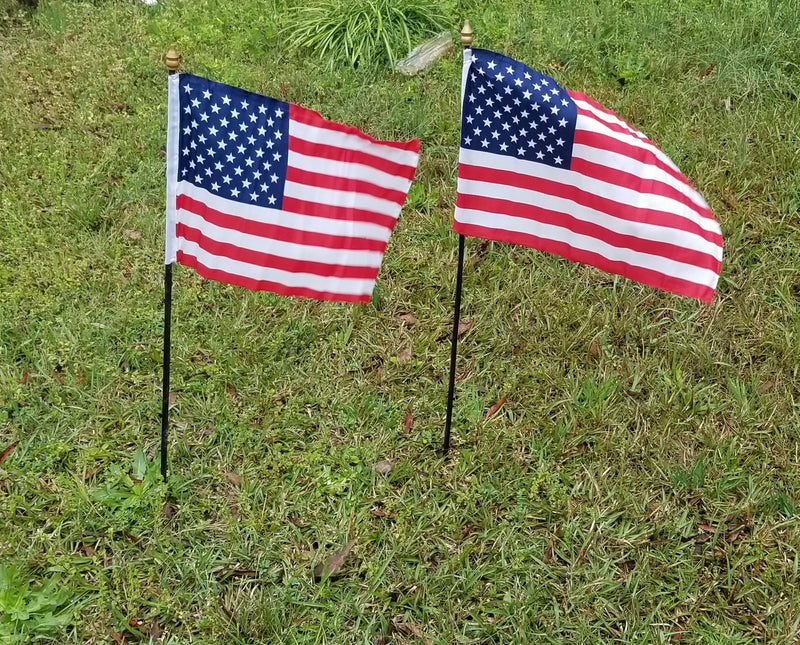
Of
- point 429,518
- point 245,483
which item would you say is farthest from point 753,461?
point 245,483

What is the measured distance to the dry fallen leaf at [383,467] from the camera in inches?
141

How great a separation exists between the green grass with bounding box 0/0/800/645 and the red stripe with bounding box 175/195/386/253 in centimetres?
117

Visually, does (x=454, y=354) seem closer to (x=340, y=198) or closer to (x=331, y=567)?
(x=340, y=198)

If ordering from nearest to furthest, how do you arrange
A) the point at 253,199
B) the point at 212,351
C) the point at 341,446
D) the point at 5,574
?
the point at 253,199
the point at 5,574
the point at 341,446
the point at 212,351

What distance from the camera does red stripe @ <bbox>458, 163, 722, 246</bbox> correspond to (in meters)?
2.73

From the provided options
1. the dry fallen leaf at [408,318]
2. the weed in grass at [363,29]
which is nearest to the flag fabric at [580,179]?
the dry fallen leaf at [408,318]

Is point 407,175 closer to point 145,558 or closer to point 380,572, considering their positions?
point 380,572

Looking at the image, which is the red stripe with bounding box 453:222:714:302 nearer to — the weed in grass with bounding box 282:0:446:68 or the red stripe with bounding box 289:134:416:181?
the red stripe with bounding box 289:134:416:181

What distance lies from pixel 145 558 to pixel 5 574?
0.55 metres

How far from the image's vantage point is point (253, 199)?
280cm

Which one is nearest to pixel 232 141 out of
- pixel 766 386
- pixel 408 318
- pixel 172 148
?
pixel 172 148

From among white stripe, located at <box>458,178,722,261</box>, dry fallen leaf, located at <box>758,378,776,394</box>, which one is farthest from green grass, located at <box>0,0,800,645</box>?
A: white stripe, located at <box>458,178,722,261</box>

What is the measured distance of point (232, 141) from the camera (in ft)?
8.93

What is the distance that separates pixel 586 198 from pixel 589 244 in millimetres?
194
